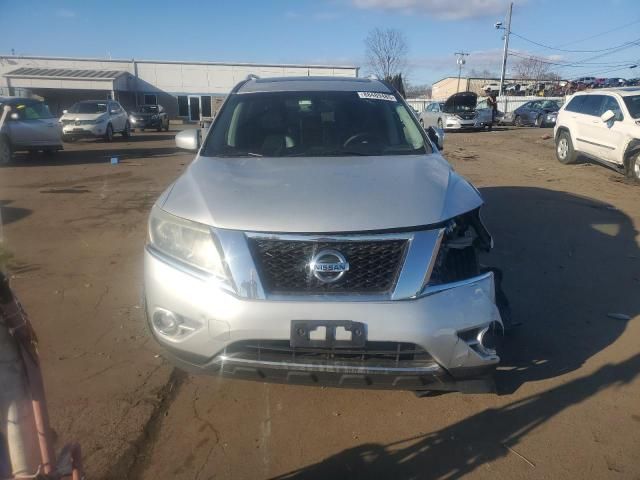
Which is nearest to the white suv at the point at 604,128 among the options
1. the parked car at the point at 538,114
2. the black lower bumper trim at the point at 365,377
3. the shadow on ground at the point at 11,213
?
the black lower bumper trim at the point at 365,377

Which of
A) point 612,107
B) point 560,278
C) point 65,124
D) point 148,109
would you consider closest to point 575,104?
point 612,107

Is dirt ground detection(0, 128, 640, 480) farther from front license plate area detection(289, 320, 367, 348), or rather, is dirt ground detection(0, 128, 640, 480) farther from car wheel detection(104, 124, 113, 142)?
car wheel detection(104, 124, 113, 142)

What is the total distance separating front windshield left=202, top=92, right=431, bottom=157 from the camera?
3.80 meters

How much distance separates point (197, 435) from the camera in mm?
2664

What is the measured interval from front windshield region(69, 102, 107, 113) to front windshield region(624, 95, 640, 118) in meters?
18.4

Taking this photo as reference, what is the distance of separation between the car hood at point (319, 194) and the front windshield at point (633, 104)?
872cm

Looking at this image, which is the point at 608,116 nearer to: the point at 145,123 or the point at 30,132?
the point at 30,132

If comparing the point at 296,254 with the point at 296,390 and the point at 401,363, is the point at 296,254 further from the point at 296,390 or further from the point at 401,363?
the point at 296,390

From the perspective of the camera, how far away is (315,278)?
96.2 inches

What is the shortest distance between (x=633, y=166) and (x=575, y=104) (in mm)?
3020

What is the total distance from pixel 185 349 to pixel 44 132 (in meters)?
14.2

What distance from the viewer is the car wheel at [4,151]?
1290 centimetres

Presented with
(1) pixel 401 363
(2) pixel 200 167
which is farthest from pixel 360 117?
(1) pixel 401 363

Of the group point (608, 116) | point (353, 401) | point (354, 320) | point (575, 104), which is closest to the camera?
point (354, 320)
